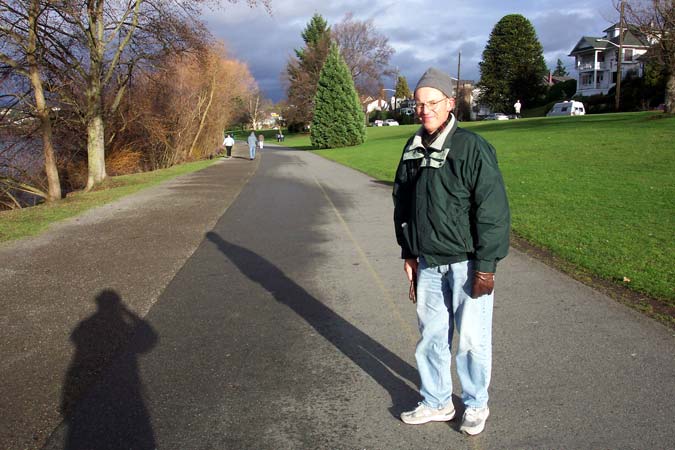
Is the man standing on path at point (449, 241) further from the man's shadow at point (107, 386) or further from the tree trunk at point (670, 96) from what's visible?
the tree trunk at point (670, 96)

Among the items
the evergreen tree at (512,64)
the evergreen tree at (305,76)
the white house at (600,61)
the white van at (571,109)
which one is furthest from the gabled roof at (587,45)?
the evergreen tree at (305,76)

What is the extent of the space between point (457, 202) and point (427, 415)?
134cm

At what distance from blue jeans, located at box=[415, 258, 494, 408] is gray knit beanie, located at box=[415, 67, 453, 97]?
0.99 metres

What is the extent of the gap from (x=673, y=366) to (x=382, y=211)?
8.34 meters

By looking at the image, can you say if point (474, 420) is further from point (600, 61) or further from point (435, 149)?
point (600, 61)

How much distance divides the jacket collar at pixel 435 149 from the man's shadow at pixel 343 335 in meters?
1.62

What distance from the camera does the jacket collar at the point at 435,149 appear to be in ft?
10.2

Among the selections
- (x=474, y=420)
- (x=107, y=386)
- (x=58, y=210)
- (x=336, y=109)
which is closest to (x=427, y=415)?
(x=474, y=420)

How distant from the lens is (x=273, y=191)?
16.2 m

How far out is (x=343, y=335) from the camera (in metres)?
4.92

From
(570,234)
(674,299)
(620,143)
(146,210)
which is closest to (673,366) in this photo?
(674,299)

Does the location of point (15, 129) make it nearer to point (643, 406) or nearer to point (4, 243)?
point (4, 243)

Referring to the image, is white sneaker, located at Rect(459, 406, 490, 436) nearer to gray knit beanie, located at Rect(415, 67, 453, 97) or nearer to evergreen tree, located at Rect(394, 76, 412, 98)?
gray knit beanie, located at Rect(415, 67, 453, 97)

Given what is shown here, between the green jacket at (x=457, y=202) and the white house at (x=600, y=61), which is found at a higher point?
the white house at (x=600, y=61)
